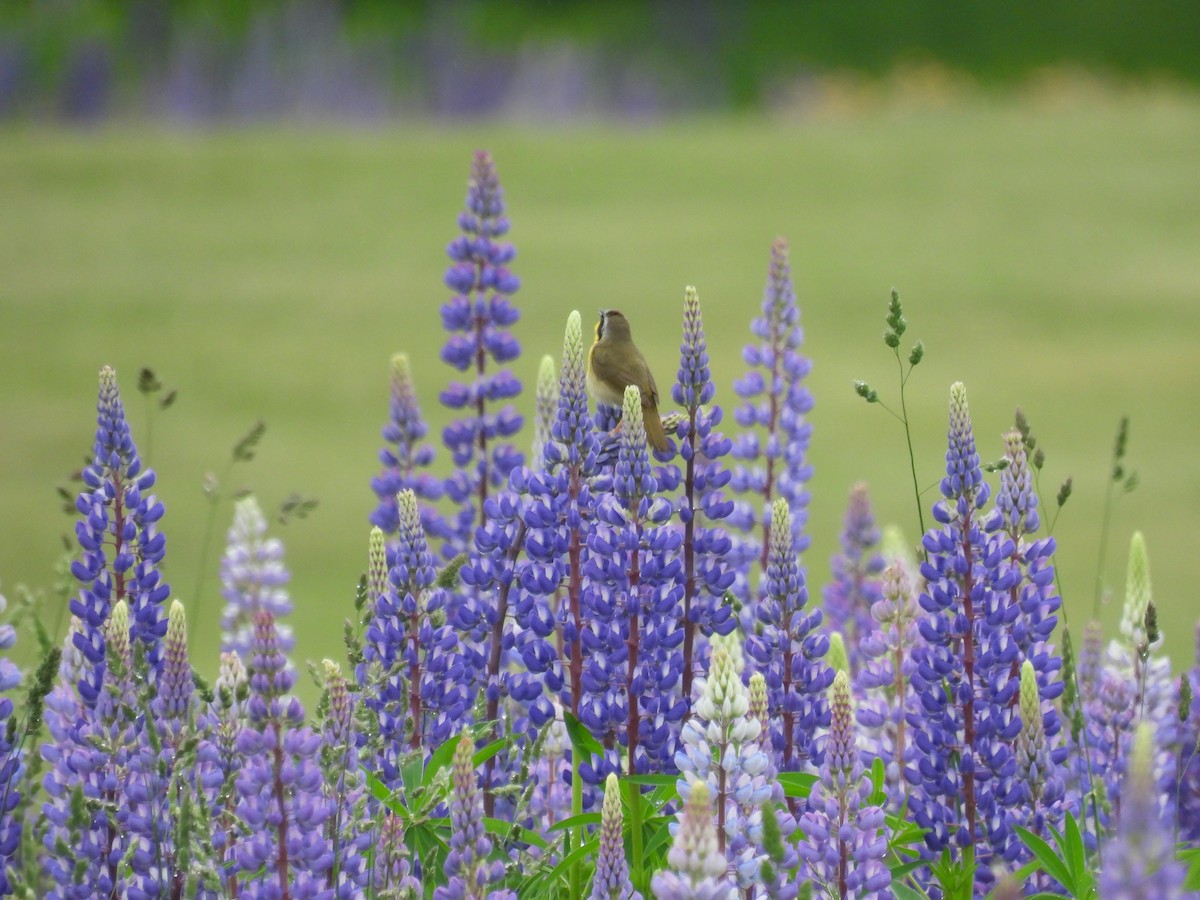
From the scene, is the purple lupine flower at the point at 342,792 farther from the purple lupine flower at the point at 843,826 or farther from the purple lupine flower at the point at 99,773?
the purple lupine flower at the point at 843,826

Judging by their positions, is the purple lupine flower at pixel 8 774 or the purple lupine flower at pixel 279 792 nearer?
the purple lupine flower at pixel 279 792

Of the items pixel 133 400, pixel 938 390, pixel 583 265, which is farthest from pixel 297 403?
pixel 938 390

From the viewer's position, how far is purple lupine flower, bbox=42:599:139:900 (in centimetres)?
127

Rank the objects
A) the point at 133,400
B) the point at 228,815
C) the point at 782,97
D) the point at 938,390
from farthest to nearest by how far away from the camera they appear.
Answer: the point at 782,97 < the point at 938,390 < the point at 133,400 < the point at 228,815

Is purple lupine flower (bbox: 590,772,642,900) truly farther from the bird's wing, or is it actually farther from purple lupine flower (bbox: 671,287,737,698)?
the bird's wing

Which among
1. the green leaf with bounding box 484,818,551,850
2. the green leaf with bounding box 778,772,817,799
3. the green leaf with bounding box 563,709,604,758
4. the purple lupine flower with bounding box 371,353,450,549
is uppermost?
the purple lupine flower with bounding box 371,353,450,549

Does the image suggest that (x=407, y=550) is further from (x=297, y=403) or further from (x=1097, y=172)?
(x=1097, y=172)

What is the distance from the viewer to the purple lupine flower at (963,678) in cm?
140

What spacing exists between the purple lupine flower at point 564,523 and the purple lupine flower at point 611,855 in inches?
12.8

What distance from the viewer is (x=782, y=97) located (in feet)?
41.4

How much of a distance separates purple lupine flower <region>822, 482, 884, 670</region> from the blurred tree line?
10161mm

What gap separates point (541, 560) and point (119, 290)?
8060mm

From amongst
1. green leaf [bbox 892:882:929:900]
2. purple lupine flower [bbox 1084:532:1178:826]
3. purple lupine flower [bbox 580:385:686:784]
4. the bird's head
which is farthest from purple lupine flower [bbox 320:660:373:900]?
purple lupine flower [bbox 1084:532:1178:826]

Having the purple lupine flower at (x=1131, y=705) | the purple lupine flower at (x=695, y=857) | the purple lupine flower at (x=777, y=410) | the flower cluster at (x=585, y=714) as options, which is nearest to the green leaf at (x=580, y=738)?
the flower cluster at (x=585, y=714)
